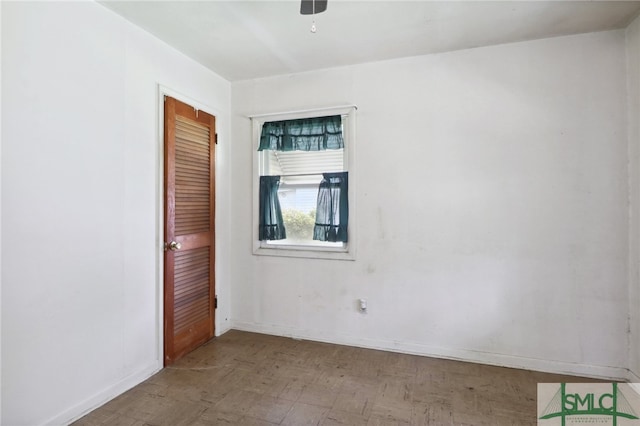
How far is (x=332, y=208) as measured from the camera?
3.16 m

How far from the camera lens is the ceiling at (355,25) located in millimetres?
2195

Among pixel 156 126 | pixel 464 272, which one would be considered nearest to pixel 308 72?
pixel 156 126

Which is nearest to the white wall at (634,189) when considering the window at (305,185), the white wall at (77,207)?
the window at (305,185)

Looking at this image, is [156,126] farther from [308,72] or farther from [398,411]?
[398,411]

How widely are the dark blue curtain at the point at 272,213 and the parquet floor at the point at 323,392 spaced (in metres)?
1.11

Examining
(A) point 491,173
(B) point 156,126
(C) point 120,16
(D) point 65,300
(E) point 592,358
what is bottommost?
(E) point 592,358

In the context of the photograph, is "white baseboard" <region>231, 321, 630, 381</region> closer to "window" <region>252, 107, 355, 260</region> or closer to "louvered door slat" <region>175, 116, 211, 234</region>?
"window" <region>252, 107, 355, 260</region>

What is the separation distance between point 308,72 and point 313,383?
2.78 m

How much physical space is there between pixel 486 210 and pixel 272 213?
6.49ft

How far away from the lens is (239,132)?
3.52 metres

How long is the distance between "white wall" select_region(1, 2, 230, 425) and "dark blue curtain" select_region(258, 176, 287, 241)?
106 cm

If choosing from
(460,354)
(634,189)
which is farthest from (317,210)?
(634,189)

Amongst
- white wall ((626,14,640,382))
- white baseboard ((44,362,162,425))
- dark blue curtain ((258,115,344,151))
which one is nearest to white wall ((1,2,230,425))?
white baseboard ((44,362,162,425))

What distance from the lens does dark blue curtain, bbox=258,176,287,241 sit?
3.37 m
